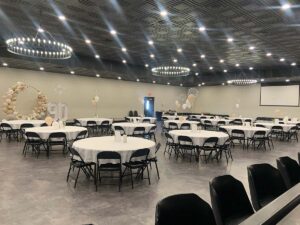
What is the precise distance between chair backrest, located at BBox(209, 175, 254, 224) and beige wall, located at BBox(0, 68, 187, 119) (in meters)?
14.5

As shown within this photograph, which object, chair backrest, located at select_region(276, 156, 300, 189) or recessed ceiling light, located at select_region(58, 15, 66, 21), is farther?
recessed ceiling light, located at select_region(58, 15, 66, 21)

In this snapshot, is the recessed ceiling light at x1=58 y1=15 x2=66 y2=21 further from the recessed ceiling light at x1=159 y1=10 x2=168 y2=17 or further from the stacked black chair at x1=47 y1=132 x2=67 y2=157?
the stacked black chair at x1=47 y1=132 x2=67 y2=157

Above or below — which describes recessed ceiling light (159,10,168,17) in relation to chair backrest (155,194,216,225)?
above

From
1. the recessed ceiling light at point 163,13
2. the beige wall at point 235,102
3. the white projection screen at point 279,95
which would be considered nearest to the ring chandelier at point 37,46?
the recessed ceiling light at point 163,13

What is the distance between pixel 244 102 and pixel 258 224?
69.8 feet

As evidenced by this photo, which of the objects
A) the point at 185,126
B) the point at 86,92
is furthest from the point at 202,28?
the point at 86,92

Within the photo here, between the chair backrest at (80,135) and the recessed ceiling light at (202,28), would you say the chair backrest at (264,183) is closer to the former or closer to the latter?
the chair backrest at (80,135)

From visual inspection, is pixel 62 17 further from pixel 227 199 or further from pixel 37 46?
pixel 227 199

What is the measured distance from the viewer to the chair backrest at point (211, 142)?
275 inches

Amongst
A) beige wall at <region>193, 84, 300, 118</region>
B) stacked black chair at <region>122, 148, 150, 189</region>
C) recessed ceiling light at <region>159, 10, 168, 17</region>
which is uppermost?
recessed ceiling light at <region>159, 10, 168, 17</region>

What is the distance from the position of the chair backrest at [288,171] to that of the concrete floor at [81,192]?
1.65 meters

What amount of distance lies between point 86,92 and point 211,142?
1269 centimetres

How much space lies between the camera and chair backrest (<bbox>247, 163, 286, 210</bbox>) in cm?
286

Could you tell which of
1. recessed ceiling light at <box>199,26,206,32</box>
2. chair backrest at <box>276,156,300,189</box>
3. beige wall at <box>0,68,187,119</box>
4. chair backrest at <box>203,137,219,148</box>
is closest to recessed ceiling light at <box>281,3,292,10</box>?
recessed ceiling light at <box>199,26,206,32</box>
